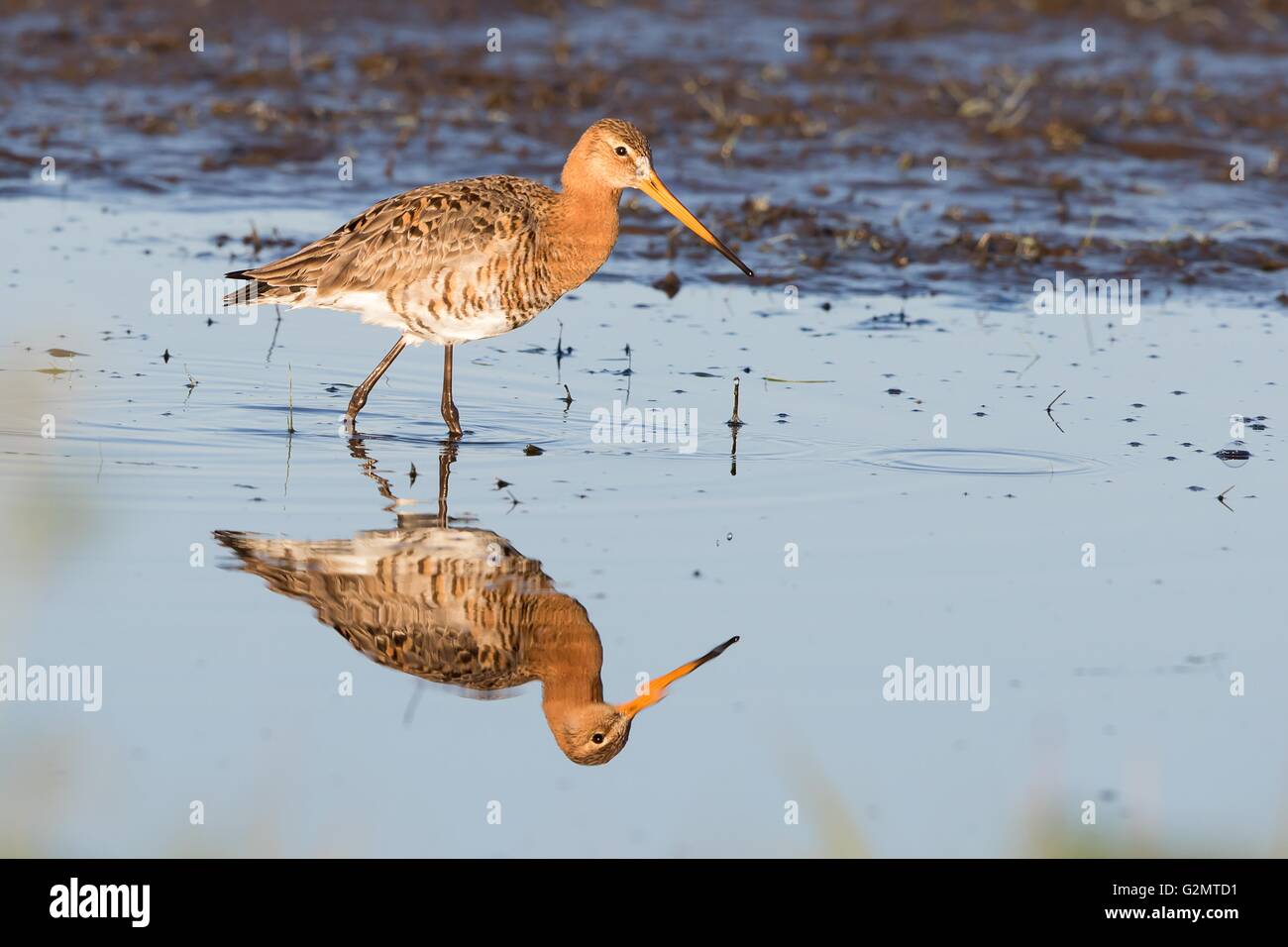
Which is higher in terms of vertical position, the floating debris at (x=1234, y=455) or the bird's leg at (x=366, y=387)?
the bird's leg at (x=366, y=387)

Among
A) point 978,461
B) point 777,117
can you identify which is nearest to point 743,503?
point 978,461

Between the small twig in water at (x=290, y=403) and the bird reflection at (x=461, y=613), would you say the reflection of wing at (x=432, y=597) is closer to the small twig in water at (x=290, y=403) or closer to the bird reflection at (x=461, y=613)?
the bird reflection at (x=461, y=613)

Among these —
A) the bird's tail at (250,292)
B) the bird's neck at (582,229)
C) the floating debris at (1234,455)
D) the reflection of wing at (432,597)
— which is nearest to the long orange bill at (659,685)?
the reflection of wing at (432,597)

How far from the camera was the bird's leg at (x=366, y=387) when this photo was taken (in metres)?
9.18

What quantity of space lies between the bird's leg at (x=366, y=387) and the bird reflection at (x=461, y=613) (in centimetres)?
156

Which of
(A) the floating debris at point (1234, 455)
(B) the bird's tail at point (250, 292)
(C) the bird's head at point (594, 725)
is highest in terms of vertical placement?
(B) the bird's tail at point (250, 292)

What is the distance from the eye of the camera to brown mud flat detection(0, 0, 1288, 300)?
504 inches

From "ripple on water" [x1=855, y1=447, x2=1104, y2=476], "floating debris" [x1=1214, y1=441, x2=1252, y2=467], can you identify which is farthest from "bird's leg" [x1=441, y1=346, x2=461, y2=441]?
"floating debris" [x1=1214, y1=441, x2=1252, y2=467]

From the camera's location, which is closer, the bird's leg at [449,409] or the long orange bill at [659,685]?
the long orange bill at [659,685]

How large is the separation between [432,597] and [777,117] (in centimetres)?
890

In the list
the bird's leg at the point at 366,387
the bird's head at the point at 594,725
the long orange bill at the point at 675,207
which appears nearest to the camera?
the bird's head at the point at 594,725

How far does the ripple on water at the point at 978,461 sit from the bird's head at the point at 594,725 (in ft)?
8.73

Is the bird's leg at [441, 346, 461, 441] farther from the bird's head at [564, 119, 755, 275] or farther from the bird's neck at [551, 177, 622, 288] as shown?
the bird's head at [564, 119, 755, 275]

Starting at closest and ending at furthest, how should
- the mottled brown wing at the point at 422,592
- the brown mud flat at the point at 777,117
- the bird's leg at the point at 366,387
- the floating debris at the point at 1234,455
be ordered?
the mottled brown wing at the point at 422,592 < the floating debris at the point at 1234,455 < the bird's leg at the point at 366,387 < the brown mud flat at the point at 777,117
